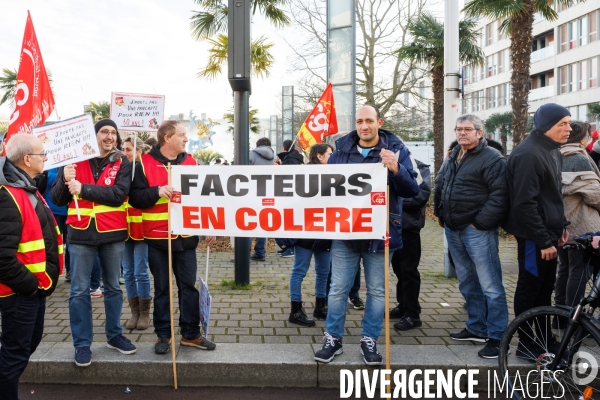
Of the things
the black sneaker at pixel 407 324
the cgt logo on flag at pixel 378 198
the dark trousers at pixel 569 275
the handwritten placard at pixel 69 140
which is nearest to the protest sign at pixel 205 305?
the handwritten placard at pixel 69 140

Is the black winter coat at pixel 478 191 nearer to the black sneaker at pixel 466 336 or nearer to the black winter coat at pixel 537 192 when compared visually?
the black winter coat at pixel 537 192

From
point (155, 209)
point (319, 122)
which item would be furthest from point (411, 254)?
point (319, 122)

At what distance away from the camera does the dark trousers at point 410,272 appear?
565 cm

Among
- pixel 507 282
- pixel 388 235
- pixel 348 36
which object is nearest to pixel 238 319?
pixel 388 235

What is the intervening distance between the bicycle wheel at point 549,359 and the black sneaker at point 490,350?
28 cm

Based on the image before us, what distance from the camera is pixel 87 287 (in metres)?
4.60

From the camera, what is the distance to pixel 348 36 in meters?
10.2

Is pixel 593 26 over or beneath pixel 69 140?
over

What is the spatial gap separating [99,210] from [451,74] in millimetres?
5382

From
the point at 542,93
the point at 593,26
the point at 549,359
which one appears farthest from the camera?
the point at 542,93

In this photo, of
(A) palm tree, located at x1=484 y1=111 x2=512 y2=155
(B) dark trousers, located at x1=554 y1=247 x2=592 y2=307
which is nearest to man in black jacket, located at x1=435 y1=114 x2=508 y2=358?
(B) dark trousers, located at x1=554 y1=247 x2=592 y2=307

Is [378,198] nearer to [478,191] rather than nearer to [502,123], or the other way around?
[478,191]

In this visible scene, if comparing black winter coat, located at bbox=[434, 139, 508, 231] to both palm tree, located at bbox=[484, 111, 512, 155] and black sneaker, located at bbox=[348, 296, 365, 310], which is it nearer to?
black sneaker, located at bbox=[348, 296, 365, 310]

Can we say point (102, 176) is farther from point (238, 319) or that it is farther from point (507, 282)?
point (507, 282)
